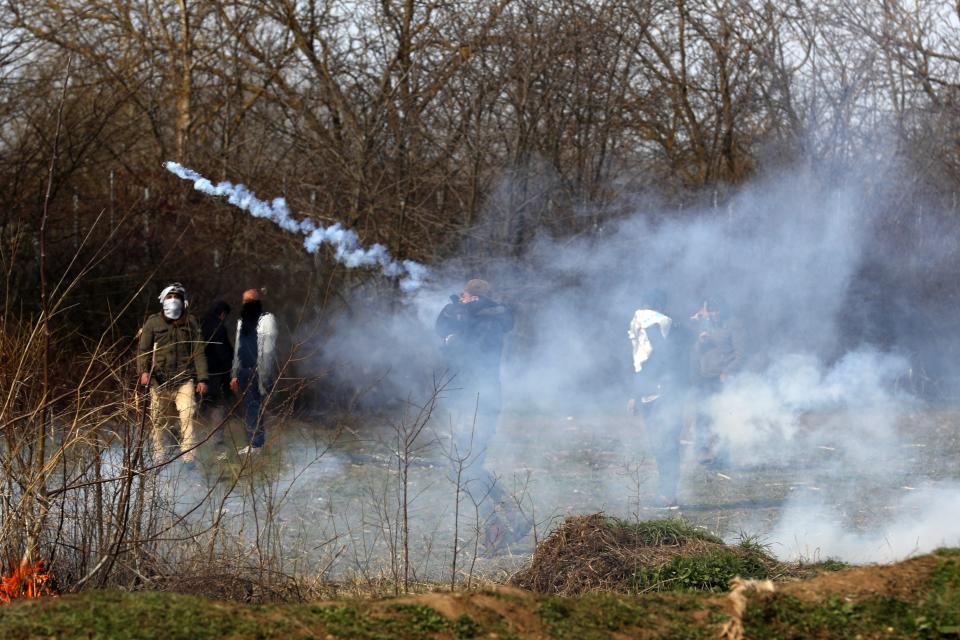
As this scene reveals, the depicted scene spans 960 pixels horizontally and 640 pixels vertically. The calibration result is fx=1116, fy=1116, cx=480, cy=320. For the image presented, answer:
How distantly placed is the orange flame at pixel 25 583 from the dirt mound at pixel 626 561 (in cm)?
249

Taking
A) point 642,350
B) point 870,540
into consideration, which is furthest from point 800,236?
point 870,540

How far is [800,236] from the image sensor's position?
16.2 m

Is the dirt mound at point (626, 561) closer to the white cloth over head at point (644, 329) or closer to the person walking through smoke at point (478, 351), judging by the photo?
the person walking through smoke at point (478, 351)

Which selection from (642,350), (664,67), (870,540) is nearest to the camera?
(870,540)

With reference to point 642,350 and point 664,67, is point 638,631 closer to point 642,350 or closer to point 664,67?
point 642,350

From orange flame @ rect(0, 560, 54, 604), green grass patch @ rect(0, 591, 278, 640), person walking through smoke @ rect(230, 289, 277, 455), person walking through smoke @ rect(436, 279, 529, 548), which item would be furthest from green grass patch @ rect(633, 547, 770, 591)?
person walking through smoke @ rect(230, 289, 277, 455)

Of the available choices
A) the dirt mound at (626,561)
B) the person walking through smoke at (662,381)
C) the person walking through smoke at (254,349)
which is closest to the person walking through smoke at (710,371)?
the person walking through smoke at (662,381)

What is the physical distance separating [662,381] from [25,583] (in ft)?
19.3

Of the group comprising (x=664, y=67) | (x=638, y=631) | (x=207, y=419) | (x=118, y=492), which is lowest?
(x=638, y=631)

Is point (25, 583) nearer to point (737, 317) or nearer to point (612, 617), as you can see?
point (612, 617)

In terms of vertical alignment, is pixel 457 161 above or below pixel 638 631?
above

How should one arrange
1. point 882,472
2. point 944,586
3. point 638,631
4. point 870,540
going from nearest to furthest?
1. point 638,631
2. point 944,586
3. point 870,540
4. point 882,472

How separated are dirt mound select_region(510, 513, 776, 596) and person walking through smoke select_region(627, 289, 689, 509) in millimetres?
2701

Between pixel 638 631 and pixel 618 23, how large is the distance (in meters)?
13.9
